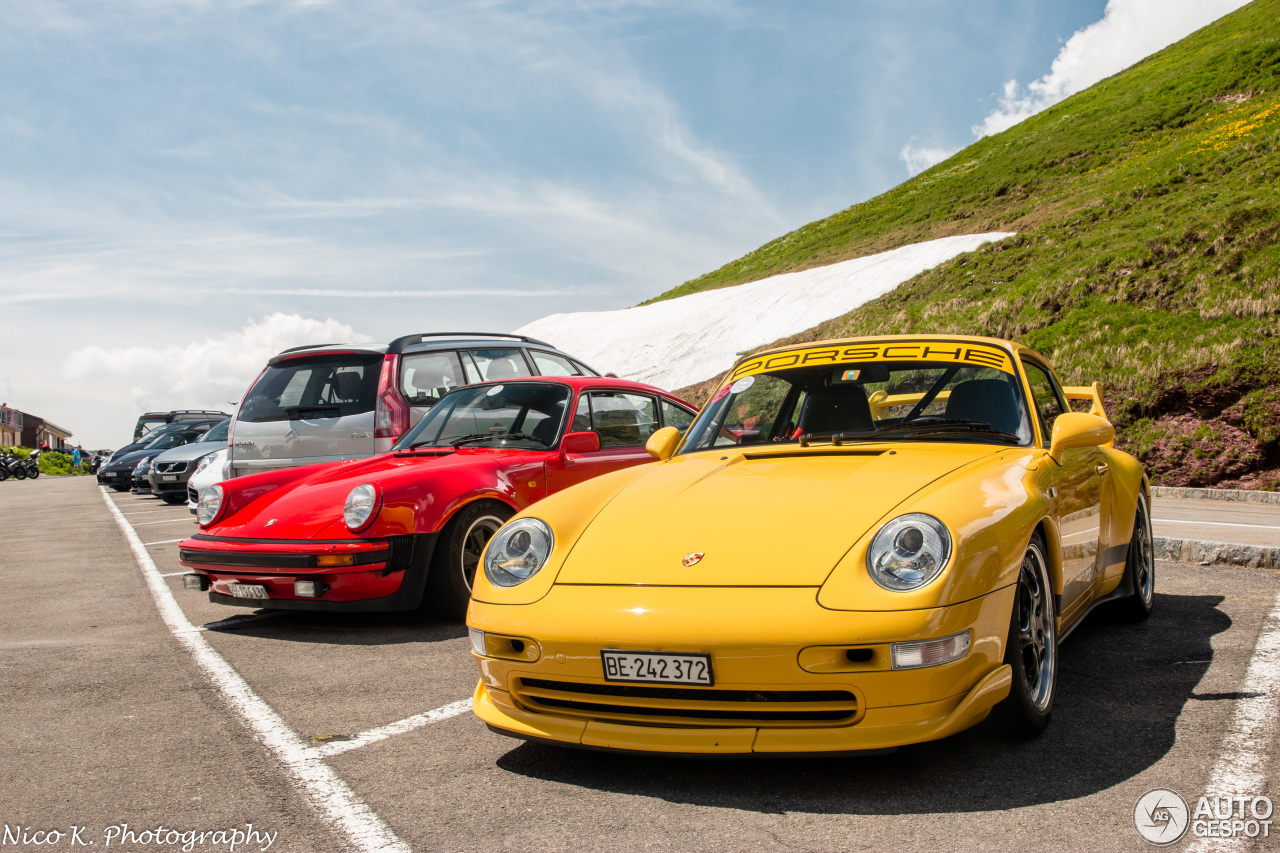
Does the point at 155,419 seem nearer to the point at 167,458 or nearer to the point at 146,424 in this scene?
the point at 146,424

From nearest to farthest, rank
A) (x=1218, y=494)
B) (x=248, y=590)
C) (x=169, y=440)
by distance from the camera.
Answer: (x=248, y=590)
(x=1218, y=494)
(x=169, y=440)

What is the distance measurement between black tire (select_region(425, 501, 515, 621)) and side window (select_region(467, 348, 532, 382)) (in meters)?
3.19

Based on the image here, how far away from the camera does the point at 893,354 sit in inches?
175

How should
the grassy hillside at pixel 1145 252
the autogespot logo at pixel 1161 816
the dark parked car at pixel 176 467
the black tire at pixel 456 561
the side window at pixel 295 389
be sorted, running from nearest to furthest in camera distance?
the autogespot logo at pixel 1161 816, the black tire at pixel 456 561, the side window at pixel 295 389, the grassy hillside at pixel 1145 252, the dark parked car at pixel 176 467

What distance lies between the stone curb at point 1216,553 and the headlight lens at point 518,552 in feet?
18.0

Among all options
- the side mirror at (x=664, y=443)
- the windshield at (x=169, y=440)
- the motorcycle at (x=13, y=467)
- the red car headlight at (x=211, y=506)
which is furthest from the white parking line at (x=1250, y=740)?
the motorcycle at (x=13, y=467)

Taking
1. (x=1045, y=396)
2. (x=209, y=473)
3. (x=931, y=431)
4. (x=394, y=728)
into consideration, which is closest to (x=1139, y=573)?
(x=1045, y=396)

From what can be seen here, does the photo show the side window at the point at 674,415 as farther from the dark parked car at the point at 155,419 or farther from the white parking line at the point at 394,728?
the dark parked car at the point at 155,419

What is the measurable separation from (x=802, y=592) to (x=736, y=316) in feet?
108

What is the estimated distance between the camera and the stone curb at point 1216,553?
→ 23.6 ft

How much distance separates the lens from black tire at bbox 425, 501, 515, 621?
217 inches

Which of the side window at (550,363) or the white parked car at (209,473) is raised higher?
the side window at (550,363)

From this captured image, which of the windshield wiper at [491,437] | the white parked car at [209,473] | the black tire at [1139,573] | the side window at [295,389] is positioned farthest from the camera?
the white parked car at [209,473]

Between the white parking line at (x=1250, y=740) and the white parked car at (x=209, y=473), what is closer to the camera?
the white parking line at (x=1250, y=740)
